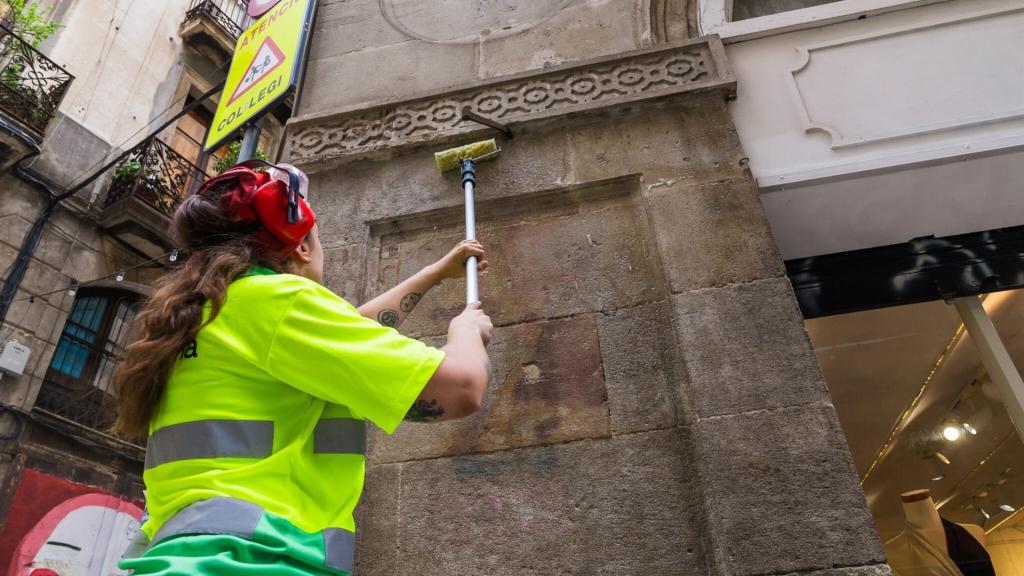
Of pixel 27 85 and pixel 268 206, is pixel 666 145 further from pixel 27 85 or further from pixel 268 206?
pixel 27 85

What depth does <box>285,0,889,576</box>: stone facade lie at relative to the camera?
89.4 inches

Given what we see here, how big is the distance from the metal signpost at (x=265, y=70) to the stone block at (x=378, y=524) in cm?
220

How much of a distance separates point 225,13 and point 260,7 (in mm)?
10752

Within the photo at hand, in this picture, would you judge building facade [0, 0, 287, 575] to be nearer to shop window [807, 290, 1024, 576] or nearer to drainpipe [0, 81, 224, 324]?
drainpipe [0, 81, 224, 324]

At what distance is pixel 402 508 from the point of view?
2.54m

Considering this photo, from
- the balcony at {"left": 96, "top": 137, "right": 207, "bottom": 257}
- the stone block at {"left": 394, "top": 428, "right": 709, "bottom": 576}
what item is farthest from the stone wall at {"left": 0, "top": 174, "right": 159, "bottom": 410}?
the stone block at {"left": 394, "top": 428, "right": 709, "bottom": 576}

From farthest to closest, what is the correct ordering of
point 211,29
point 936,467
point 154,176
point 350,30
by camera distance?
point 211,29 → point 154,176 → point 936,467 → point 350,30

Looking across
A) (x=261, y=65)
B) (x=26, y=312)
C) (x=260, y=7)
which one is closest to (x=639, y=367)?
(x=261, y=65)

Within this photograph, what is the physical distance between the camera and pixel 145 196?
35.3 ft

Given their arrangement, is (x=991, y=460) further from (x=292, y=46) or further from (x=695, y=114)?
(x=292, y=46)

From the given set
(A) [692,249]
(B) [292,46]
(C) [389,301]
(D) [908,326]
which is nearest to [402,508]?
(C) [389,301]

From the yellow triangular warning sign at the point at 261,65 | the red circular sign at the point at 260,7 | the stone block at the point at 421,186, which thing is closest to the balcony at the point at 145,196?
the red circular sign at the point at 260,7

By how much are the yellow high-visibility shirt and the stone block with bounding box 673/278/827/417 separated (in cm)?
150

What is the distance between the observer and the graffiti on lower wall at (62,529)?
8.26 m
